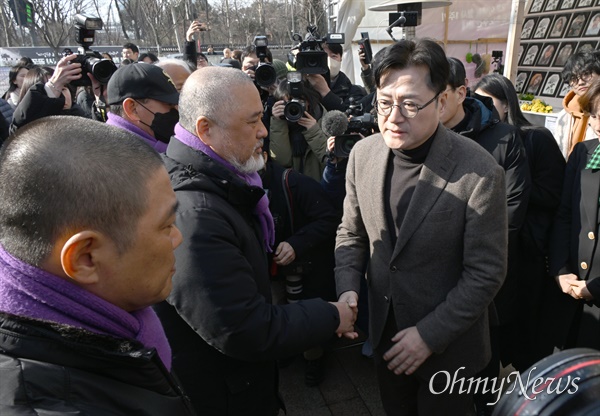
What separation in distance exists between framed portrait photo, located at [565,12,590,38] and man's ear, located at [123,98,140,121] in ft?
23.2

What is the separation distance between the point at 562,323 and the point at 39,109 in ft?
12.7

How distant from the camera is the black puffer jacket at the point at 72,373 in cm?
74

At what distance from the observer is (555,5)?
7.16 m

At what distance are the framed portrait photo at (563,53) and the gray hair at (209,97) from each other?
700 cm

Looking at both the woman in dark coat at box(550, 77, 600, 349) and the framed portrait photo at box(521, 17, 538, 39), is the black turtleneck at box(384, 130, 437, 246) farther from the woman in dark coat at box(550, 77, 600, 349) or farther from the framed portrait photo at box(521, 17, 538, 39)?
the framed portrait photo at box(521, 17, 538, 39)

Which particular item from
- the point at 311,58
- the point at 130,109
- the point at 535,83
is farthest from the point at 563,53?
the point at 130,109

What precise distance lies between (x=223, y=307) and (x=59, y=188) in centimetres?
72

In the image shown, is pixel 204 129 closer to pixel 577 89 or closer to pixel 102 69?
pixel 102 69

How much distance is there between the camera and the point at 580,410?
58 cm

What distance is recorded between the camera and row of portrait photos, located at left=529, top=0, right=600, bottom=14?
6669mm

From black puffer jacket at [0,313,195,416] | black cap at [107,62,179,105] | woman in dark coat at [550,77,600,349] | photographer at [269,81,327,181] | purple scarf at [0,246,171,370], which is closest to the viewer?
black puffer jacket at [0,313,195,416]

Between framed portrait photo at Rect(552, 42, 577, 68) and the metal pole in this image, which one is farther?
framed portrait photo at Rect(552, 42, 577, 68)

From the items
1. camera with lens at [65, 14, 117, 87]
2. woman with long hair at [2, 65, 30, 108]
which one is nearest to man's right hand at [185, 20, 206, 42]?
camera with lens at [65, 14, 117, 87]

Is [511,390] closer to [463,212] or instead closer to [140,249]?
[140,249]
